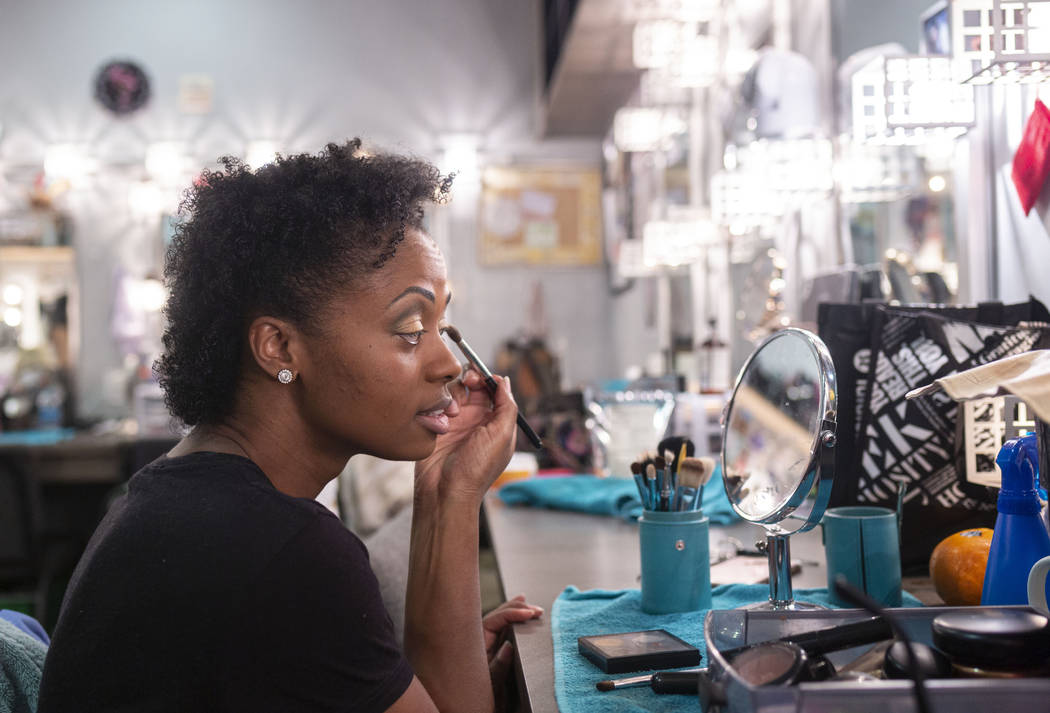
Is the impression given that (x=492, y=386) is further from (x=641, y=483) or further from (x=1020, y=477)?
(x=1020, y=477)

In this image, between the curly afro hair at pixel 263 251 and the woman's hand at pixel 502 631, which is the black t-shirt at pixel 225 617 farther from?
the woman's hand at pixel 502 631

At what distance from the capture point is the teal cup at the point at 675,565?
45.4 inches

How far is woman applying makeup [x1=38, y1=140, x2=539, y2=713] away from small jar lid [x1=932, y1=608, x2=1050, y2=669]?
45cm

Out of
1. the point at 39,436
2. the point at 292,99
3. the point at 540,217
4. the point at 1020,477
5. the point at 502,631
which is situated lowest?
the point at 39,436

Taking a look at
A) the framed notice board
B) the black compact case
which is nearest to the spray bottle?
the black compact case

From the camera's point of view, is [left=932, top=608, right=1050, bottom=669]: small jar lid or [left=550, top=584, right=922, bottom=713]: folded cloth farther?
[left=550, top=584, right=922, bottom=713]: folded cloth

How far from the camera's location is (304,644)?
806 mm

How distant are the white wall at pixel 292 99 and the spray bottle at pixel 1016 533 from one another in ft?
14.5

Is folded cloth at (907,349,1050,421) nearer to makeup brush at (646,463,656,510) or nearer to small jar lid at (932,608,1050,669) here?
small jar lid at (932,608,1050,669)

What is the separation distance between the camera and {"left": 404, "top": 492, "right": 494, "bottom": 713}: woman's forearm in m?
1.06

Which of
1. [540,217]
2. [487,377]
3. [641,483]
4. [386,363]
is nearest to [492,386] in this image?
[487,377]

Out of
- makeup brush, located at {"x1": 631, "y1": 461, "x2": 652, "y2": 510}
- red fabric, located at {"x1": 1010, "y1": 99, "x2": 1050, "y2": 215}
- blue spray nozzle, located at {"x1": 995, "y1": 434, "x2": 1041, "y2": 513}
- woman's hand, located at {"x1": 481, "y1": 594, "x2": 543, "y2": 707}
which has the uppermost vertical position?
red fabric, located at {"x1": 1010, "y1": 99, "x2": 1050, "y2": 215}

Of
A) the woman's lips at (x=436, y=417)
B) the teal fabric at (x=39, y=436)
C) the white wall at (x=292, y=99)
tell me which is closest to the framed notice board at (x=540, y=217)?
the white wall at (x=292, y=99)

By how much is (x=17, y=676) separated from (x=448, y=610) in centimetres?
47
